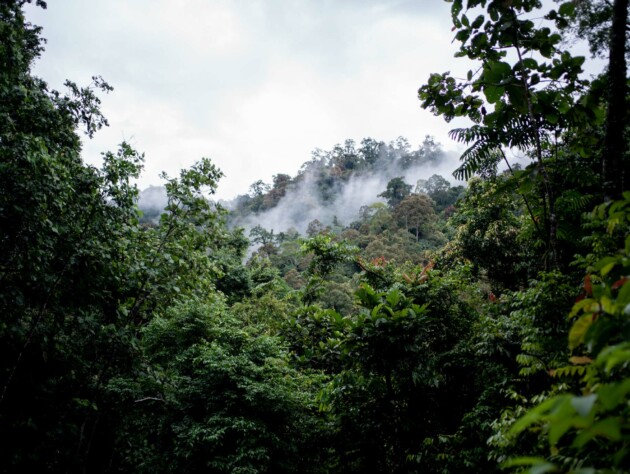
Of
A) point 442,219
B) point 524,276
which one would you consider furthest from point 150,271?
point 442,219

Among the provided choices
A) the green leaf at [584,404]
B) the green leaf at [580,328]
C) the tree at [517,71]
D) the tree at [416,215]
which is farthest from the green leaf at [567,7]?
the tree at [416,215]

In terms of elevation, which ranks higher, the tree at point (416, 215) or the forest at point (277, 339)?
the tree at point (416, 215)

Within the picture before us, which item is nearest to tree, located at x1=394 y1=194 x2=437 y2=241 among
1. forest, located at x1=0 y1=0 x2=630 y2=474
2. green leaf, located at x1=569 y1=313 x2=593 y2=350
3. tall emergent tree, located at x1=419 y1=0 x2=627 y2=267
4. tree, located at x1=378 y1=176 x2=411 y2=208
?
tree, located at x1=378 y1=176 x2=411 y2=208

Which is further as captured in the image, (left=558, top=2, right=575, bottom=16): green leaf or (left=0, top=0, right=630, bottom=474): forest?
(left=0, top=0, right=630, bottom=474): forest

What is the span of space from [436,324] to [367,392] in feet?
5.00

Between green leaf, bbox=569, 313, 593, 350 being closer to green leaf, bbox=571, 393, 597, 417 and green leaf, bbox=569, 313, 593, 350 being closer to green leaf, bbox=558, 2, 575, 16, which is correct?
green leaf, bbox=571, 393, 597, 417

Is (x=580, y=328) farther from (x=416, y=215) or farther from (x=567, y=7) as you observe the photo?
(x=416, y=215)

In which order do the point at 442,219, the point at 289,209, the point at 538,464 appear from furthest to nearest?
the point at 289,209 < the point at 442,219 < the point at 538,464

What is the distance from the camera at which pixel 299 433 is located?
18.1ft

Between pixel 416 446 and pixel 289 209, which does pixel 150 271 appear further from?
pixel 289 209

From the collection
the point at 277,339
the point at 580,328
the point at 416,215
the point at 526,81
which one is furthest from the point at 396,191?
the point at 580,328

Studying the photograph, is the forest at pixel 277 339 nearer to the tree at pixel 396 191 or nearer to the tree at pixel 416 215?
the tree at pixel 416 215

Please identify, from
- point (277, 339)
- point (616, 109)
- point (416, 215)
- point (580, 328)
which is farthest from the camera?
point (416, 215)

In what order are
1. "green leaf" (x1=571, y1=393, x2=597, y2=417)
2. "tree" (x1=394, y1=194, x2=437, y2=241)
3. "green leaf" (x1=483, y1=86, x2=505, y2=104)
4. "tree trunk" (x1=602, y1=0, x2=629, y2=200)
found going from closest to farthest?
"green leaf" (x1=571, y1=393, x2=597, y2=417) → "tree trunk" (x1=602, y1=0, x2=629, y2=200) → "green leaf" (x1=483, y1=86, x2=505, y2=104) → "tree" (x1=394, y1=194, x2=437, y2=241)
